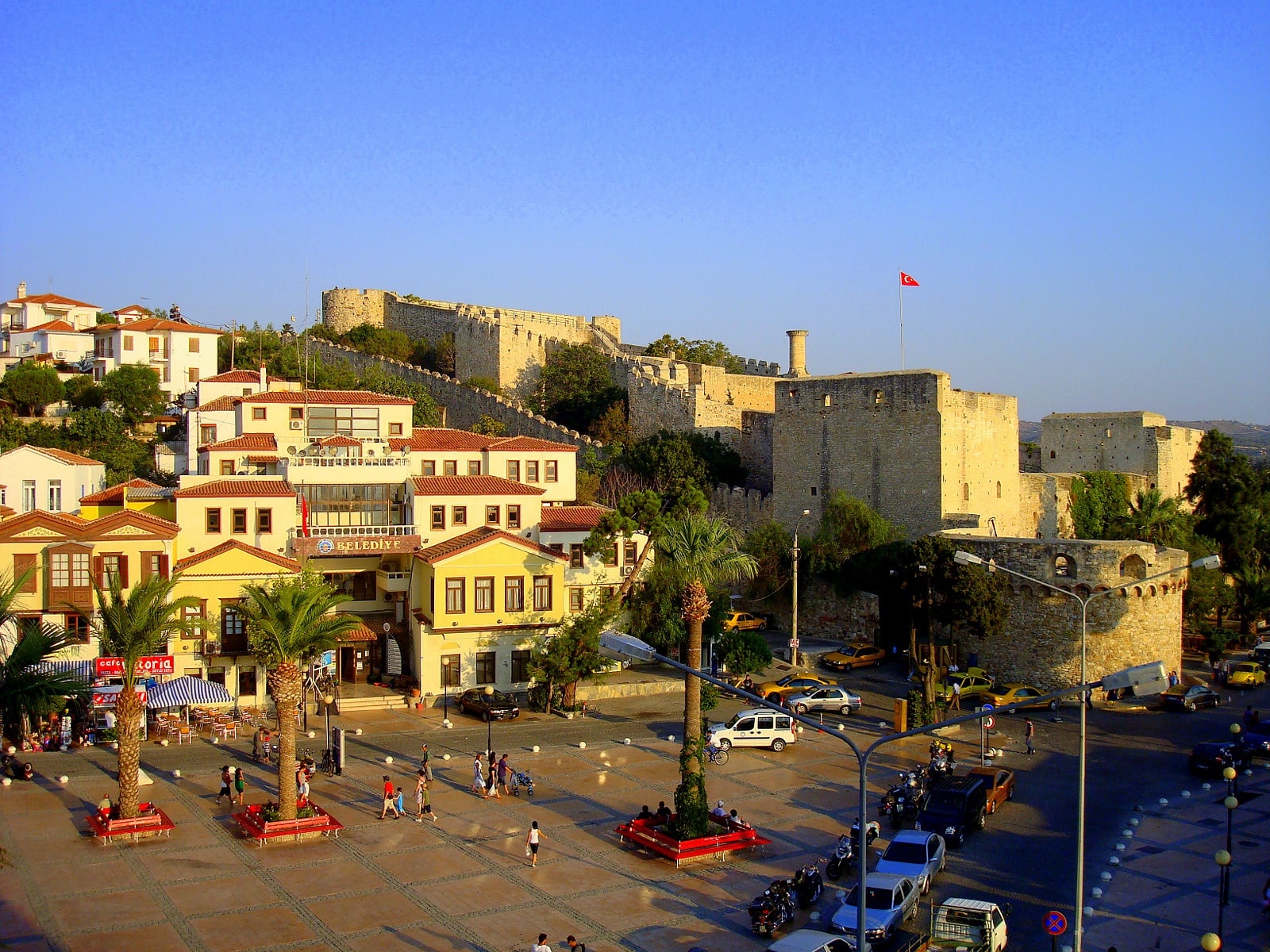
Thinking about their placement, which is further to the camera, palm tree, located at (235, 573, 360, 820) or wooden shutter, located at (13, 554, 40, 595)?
wooden shutter, located at (13, 554, 40, 595)

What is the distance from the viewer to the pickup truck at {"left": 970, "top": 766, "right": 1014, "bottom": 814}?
88.4 ft

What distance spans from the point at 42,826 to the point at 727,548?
15.2 meters

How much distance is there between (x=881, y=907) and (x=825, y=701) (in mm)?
15066

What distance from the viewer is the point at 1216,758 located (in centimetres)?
3008

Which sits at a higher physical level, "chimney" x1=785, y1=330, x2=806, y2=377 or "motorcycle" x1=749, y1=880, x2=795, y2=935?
"chimney" x1=785, y1=330, x2=806, y2=377

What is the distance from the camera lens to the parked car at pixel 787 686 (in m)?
35.2

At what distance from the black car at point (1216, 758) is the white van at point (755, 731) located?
10.2 meters

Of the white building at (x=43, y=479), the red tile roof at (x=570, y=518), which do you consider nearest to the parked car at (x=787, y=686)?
the red tile roof at (x=570, y=518)

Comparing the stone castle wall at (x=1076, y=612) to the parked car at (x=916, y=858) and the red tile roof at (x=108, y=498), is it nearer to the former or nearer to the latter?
the parked car at (x=916, y=858)

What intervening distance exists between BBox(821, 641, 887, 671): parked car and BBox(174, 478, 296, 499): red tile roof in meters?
19.0

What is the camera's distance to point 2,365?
70.0 m

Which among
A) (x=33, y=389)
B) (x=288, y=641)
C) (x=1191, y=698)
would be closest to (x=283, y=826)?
(x=288, y=641)

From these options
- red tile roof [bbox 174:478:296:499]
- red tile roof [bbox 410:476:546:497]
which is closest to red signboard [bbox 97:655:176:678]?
red tile roof [bbox 174:478:296:499]

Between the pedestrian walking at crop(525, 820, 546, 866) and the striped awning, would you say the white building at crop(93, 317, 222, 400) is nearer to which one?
the striped awning
